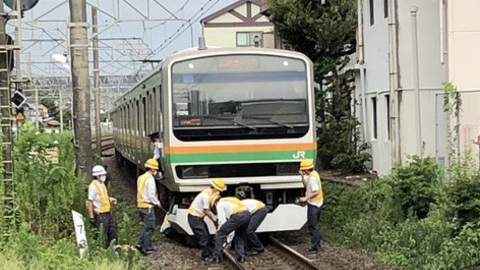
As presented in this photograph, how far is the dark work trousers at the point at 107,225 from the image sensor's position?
521 inches

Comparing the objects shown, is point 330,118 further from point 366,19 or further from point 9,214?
point 9,214

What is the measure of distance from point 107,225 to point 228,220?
6.14 ft

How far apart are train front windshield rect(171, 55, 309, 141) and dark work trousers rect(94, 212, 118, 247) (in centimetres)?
175

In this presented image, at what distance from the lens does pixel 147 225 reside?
539 inches

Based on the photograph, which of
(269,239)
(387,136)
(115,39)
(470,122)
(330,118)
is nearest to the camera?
(269,239)

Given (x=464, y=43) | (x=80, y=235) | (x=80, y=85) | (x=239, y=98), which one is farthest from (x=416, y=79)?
(x=80, y=235)

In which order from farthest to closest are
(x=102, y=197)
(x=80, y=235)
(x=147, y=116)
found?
1. (x=147, y=116)
2. (x=102, y=197)
3. (x=80, y=235)

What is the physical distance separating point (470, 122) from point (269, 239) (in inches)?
218

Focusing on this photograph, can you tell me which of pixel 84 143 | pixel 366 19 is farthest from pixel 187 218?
pixel 366 19

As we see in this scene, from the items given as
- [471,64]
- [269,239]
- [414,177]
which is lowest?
[269,239]

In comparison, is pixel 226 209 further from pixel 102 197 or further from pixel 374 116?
pixel 374 116

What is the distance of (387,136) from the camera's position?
2392 centimetres

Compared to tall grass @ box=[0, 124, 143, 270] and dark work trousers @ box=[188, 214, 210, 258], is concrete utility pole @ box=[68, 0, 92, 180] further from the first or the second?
dark work trousers @ box=[188, 214, 210, 258]

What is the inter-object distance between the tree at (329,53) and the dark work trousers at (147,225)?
43.0ft
